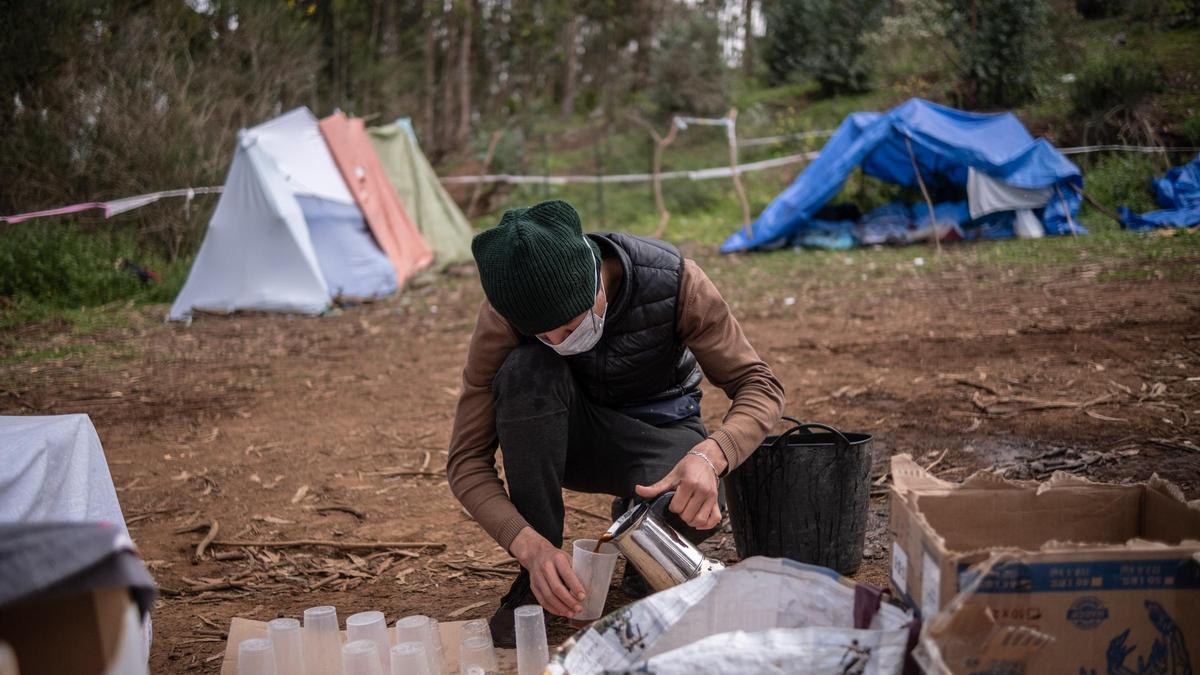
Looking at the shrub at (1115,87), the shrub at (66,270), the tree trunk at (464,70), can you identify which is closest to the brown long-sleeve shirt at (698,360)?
the shrub at (66,270)

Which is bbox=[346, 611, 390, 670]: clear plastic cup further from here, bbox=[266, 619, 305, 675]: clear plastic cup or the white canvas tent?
the white canvas tent

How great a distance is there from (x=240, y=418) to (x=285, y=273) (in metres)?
3.63

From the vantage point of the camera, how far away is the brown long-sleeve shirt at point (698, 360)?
2279 millimetres

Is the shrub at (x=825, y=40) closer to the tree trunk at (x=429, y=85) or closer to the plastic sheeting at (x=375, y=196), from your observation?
the tree trunk at (x=429, y=85)

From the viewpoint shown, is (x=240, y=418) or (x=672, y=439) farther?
(x=240, y=418)

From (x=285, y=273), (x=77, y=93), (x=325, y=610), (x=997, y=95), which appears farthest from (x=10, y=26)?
(x=997, y=95)

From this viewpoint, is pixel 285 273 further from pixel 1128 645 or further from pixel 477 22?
pixel 477 22

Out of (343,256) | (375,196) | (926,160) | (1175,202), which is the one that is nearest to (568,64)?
(375,196)

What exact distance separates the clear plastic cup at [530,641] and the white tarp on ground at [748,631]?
55cm

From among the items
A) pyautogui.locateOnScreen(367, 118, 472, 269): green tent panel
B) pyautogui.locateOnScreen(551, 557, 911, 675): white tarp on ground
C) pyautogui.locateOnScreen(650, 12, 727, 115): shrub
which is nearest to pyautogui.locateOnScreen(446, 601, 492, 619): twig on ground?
pyautogui.locateOnScreen(551, 557, 911, 675): white tarp on ground

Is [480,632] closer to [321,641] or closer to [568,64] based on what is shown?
[321,641]

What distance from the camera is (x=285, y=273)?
8578 millimetres

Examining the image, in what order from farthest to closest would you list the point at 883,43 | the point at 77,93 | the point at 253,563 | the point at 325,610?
the point at 883,43 → the point at 77,93 → the point at 253,563 → the point at 325,610

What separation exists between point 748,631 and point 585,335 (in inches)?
32.6
